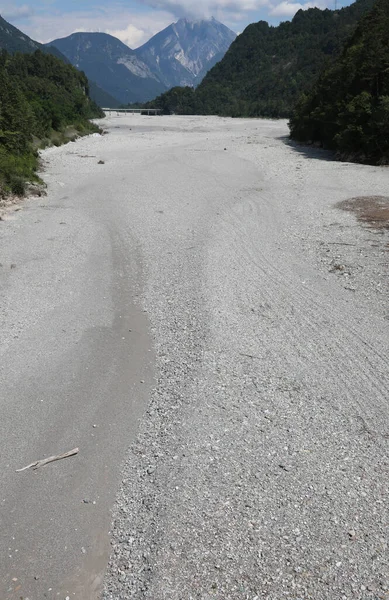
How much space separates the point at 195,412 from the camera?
7.88 m

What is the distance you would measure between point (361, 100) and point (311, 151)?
8.40 m

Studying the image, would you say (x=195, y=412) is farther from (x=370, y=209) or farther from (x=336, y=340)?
(x=370, y=209)

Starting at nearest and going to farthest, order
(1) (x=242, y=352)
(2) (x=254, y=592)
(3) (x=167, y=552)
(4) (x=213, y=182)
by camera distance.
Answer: (2) (x=254, y=592)
(3) (x=167, y=552)
(1) (x=242, y=352)
(4) (x=213, y=182)

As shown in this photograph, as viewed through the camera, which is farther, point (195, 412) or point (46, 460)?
point (195, 412)

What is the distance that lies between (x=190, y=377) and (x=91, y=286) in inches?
208

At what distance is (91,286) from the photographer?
12.9 metres

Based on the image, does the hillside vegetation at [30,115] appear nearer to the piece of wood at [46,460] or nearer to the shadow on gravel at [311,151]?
the piece of wood at [46,460]

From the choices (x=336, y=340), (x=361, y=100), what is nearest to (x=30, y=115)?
(x=361, y=100)

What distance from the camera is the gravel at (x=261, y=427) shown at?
5.34m

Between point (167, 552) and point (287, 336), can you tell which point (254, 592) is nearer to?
point (167, 552)

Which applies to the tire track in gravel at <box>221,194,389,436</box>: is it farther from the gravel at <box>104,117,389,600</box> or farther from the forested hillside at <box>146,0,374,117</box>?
the forested hillside at <box>146,0,374,117</box>

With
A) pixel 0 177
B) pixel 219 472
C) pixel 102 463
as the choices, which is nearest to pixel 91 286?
pixel 102 463

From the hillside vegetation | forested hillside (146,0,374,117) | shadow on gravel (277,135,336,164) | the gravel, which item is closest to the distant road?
the gravel

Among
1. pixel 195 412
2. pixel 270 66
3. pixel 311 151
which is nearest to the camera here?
pixel 195 412
